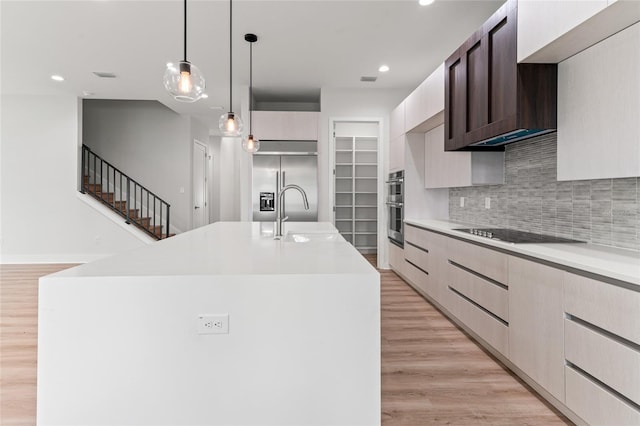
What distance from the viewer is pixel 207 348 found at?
4.50 ft

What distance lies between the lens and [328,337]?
139 centimetres

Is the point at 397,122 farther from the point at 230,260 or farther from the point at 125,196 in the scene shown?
the point at 125,196

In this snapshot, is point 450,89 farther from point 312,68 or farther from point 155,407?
point 155,407

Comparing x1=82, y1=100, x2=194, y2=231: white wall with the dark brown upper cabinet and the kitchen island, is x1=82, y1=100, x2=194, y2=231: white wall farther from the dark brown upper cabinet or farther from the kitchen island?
the kitchen island

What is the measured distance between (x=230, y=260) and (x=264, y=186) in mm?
4162

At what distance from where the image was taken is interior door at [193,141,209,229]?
8.25 m

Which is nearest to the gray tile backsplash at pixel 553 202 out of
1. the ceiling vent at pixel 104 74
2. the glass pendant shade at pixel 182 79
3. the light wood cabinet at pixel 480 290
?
the light wood cabinet at pixel 480 290

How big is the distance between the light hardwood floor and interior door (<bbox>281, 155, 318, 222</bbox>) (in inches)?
99.4

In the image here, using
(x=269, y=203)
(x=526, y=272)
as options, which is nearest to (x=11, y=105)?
(x=269, y=203)

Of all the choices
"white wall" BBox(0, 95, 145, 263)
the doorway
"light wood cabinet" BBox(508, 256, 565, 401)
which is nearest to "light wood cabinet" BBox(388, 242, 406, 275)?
the doorway

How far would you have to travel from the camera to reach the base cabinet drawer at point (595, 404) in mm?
1486

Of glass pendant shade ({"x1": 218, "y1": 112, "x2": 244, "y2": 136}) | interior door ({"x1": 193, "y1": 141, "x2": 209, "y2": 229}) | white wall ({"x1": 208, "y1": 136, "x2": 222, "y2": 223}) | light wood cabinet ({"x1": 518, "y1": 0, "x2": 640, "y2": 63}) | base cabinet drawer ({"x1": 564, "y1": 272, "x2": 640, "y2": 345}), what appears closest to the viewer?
base cabinet drawer ({"x1": 564, "y1": 272, "x2": 640, "y2": 345})

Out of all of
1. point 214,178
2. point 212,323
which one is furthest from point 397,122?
point 214,178

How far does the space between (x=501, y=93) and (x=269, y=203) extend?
3.85 m
